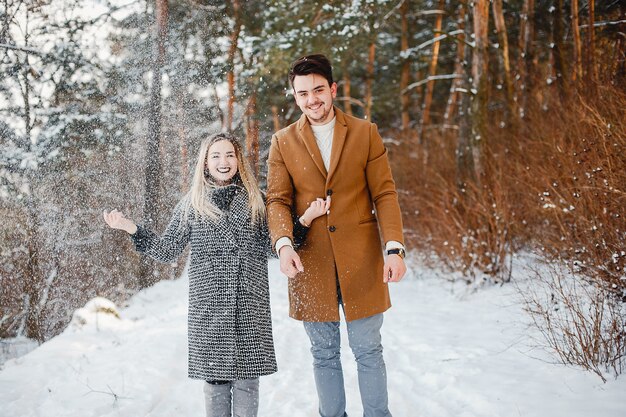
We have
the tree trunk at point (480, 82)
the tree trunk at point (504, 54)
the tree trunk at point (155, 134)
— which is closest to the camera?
the tree trunk at point (480, 82)

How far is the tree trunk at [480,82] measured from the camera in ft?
22.8

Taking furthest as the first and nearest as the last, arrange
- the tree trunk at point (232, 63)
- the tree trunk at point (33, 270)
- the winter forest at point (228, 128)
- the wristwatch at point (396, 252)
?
1. the tree trunk at point (232, 63)
2. the tree trunk at point (33, 270)
3. the winter forest at point (228, 128)
4. the wristwatch at point (396, 252)

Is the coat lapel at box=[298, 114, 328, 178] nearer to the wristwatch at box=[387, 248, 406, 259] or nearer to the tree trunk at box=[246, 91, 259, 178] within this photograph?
the wristwatch at box=[387, 248, 406, 259]

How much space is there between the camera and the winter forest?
4355mm

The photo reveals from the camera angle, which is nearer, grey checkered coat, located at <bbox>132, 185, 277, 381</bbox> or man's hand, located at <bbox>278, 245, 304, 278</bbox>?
man's hand, located at <bbox>278, 245, 304, 278</bbox>

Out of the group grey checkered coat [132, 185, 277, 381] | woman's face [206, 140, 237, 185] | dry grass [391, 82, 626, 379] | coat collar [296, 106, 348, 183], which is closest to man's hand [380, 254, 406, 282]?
coat collar [296, 106, 348, 183]

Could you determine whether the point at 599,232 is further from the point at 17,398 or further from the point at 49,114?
the point at 49,114

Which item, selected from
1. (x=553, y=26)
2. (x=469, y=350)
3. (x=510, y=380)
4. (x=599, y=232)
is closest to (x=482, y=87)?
→ (x=553, y=26)

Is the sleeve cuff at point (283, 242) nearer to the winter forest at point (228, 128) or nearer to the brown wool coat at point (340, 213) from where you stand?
the brown wool coat at point (340, 213)

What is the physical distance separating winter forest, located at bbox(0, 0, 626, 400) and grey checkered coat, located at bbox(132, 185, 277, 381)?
6.60 ft

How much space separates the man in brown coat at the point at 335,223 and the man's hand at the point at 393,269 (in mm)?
97

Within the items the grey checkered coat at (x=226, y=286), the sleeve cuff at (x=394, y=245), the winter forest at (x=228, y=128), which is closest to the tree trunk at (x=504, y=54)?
the winter forest at (x=228, y=128)

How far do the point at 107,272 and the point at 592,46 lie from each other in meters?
7.75

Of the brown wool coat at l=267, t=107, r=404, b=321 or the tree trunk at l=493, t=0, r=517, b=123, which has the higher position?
the tree trunk at l=493, t=0, r=517, b=123
